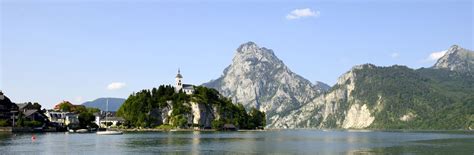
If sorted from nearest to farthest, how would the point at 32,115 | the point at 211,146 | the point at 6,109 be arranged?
the point at 211,146 < the point at 6,109 < the point at 32,115

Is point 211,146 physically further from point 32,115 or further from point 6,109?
point 32,115

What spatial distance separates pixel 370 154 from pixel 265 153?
47.8ft

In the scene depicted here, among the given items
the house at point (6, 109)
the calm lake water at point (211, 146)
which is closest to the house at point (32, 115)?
the house at point (6, 109)

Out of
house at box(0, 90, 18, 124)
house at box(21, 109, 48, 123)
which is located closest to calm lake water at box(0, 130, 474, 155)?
house at box(0, 90, 18, 124)

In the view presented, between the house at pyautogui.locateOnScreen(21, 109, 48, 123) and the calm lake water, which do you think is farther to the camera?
the house at pyautogui.locateOnScreen(21, 109, 48, 123)

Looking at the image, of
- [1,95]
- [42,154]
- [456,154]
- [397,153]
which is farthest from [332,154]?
[1,95]

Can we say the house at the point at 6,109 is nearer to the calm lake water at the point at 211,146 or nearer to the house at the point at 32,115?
the house at the point at 32,115

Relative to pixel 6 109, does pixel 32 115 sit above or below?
below

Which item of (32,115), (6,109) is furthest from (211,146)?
(32,115)

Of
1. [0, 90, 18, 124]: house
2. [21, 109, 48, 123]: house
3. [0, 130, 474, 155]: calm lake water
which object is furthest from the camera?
[21, 109, 48, 123]: house

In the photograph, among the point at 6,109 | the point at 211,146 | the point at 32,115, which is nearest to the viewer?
the point at 211,146

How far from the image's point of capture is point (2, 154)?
69.9 metres

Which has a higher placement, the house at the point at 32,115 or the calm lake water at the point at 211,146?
the house at the point at 32,115

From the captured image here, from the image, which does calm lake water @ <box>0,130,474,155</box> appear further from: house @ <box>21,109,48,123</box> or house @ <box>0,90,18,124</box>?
house @ <box>21,109,48,123</box>
